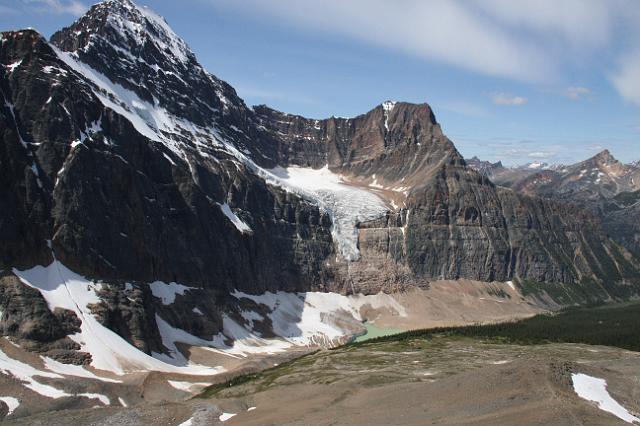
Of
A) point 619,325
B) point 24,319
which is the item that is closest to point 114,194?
point 24,319

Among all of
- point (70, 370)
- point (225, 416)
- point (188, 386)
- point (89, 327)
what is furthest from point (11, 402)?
point (89, 327)

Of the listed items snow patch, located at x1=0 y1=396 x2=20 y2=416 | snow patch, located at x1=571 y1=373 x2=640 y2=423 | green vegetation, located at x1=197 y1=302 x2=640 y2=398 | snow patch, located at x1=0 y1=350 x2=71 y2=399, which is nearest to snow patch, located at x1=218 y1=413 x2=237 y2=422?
green vegetation, located at x1=197 y1=302 x2=640 y2=398

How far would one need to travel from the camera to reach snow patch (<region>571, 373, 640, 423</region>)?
70375mm

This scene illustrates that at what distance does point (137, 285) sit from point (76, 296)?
1834cm

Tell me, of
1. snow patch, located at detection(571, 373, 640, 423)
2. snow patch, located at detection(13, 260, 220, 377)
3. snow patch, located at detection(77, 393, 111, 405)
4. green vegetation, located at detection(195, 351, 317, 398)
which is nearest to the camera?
snow patch, located at detection(571, 373, 640, 423)

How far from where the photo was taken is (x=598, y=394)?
249 ft

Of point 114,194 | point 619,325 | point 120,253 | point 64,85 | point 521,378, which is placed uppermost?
point 64,85

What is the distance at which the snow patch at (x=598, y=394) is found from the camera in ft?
231

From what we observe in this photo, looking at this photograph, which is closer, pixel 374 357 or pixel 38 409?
pixel 38 409

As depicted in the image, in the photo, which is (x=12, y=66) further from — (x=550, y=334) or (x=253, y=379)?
(x=550, y=334)

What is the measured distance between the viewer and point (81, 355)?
412 ft

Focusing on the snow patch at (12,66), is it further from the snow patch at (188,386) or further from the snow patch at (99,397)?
the snow patch at (99,397)

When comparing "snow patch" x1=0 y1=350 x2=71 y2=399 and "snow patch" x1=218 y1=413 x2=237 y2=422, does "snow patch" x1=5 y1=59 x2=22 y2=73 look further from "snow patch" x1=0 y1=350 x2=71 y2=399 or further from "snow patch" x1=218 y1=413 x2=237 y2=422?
"snow patch" x1=218 y1=413 x2=237 y2=422

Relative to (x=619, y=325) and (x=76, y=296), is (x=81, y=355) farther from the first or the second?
(x=619, y=325)
